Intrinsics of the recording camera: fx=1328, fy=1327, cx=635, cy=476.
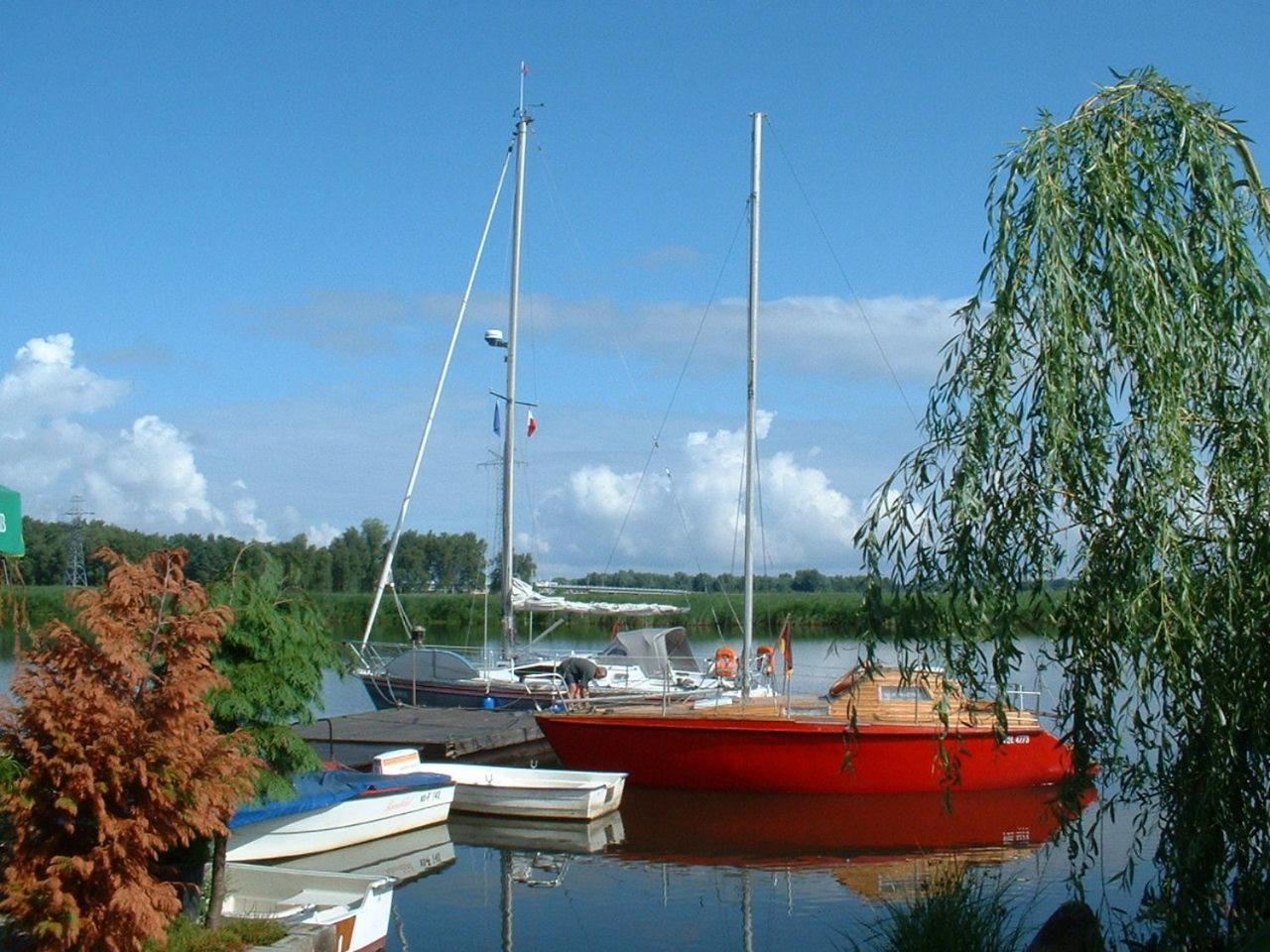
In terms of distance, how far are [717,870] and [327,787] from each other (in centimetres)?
479

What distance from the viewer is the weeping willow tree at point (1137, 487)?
23.9ft

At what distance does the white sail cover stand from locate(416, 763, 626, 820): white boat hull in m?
12.3

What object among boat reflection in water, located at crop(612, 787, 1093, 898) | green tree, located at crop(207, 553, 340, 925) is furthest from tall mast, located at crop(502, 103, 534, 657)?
green tree, located at crop(207, 553, 340, 925)

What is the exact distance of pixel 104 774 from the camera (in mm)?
7668

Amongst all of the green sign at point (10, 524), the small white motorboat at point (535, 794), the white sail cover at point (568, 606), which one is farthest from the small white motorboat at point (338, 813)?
the white sail cover at point (568, 606)

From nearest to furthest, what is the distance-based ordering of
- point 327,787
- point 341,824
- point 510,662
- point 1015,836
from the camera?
1. point 327,787
2. point 341,824
3. point 1015,836
4. point 510,662

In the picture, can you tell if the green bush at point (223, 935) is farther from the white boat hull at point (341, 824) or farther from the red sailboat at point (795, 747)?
the red sailboat at point (795, 747)

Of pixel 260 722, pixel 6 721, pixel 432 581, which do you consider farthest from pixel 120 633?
pixel 432 581

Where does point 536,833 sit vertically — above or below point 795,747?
below

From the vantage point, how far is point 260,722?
962 centimetres

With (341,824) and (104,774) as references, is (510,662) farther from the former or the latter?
(104,774)

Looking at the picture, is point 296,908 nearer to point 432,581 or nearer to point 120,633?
point 120,633

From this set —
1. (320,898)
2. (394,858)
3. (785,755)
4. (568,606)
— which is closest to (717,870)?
(394,858)

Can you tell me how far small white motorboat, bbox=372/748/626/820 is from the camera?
1794cm
